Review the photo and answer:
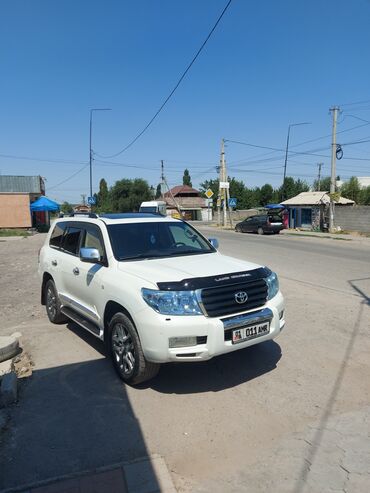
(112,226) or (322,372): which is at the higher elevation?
(112,226)

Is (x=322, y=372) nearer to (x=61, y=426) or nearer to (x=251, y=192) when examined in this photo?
(x=61, y=426)

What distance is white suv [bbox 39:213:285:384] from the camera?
388cm

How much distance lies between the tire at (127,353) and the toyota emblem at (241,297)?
1.06 meters

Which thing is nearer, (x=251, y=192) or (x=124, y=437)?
(x=124, y=437)

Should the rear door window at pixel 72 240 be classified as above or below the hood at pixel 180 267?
above

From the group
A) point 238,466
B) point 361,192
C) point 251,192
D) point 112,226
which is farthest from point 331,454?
point 251,192

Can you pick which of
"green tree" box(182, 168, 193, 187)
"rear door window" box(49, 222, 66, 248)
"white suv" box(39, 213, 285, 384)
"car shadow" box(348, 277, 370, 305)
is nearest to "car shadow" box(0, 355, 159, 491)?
"white suv" box(39, 213, 285, 384)

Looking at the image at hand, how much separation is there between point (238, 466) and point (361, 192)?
67813 mm

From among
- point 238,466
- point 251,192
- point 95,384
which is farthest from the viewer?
point 251,192

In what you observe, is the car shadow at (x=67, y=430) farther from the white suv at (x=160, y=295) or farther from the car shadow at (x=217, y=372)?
the car shadow at (x=217, y=372)

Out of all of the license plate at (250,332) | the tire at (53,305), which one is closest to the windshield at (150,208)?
the tire at (53,305)

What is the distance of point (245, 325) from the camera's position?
4086 mm

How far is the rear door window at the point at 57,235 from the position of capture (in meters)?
6.59

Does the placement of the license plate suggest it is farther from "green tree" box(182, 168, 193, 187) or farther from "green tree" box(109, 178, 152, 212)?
"green tree" box(182, 168, 193, 187)
